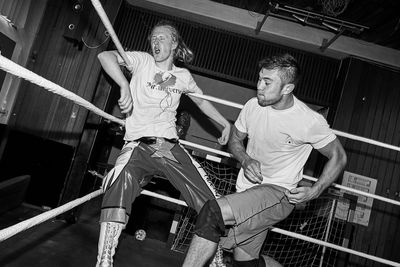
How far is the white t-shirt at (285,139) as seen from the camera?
169cm

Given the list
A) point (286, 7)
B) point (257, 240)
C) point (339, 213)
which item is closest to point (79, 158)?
point (257, 240)

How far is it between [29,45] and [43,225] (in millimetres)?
2296

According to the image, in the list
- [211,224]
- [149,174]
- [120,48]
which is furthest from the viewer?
[149,174]

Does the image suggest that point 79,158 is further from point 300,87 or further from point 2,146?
point 300,87

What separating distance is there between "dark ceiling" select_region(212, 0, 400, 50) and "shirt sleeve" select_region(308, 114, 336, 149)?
2033 millimetres

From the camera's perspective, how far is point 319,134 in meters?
1.69

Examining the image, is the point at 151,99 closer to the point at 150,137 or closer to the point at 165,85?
the point at 165,85

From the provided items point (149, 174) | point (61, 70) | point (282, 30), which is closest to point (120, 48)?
point (149, 174)

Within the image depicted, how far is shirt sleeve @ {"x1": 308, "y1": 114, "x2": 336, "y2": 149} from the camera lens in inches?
66.3

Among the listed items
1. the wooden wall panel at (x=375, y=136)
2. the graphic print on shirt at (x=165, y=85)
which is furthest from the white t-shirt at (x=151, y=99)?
the wooden wall panel at (x=375, y=136)

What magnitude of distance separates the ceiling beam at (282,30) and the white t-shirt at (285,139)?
2582 millimetres

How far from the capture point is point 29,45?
3836mm

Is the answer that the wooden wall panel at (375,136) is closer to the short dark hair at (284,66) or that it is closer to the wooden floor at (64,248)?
the wooden floor at (64,248)

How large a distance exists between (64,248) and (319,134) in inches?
70.6
